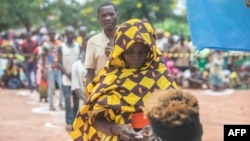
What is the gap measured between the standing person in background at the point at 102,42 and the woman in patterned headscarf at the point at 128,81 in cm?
170

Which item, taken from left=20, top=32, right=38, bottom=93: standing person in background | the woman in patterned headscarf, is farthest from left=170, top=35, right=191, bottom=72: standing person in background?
the woman in patterned headscarf

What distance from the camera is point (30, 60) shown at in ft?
55.5

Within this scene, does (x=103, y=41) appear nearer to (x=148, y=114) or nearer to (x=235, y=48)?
(x=235, y=48)

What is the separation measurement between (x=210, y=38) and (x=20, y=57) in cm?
1348

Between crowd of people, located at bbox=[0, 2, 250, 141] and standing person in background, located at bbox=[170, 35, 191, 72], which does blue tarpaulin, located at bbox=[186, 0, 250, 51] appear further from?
standing person in background, located at bbox=[170, 35, 191, 72]

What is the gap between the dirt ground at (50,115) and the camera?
930 centimetres

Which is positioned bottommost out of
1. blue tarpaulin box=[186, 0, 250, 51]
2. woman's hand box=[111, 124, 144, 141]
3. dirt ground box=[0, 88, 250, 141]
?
dirt ground box=[0, 88, 250, 141]

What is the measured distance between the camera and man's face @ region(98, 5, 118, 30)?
17.8 ft

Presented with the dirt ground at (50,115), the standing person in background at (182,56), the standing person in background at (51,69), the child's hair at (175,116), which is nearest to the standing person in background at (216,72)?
the dirt ground at (50,115)

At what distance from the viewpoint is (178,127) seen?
2.53m

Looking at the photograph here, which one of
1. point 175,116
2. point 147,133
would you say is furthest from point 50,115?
point 175,116

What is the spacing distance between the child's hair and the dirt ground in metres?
6.08

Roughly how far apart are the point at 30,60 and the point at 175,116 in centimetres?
1468

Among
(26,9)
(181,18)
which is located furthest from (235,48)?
(181,18)
